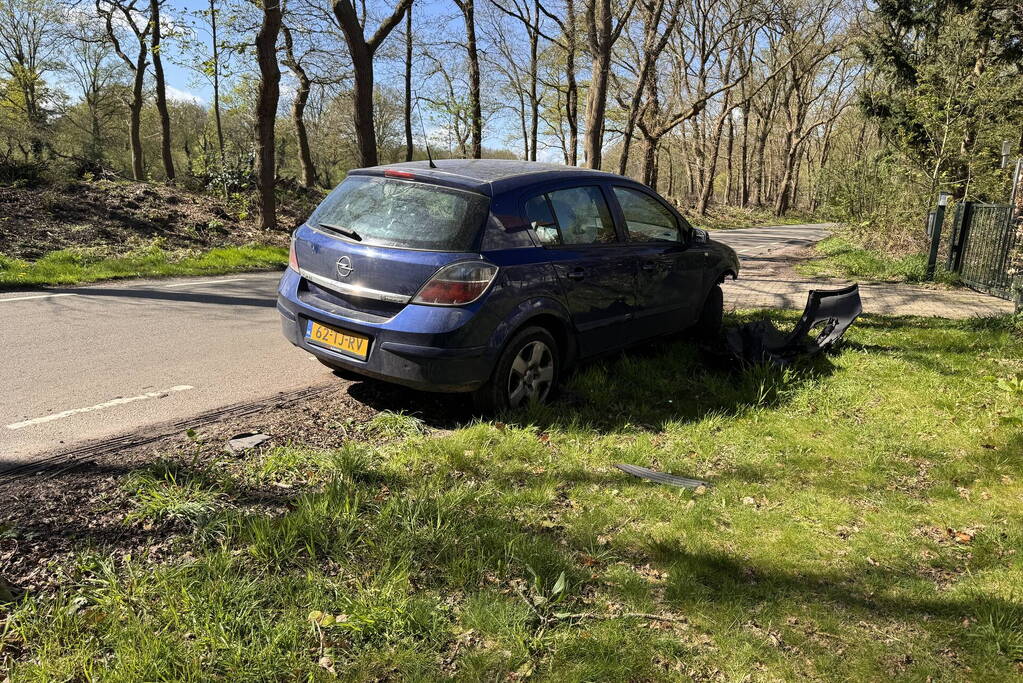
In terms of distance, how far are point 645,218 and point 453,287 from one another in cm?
236

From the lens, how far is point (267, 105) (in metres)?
13.7

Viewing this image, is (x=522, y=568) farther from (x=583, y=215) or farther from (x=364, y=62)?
(x=364, y=62)

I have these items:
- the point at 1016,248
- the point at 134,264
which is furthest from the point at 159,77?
the point at 1016,248

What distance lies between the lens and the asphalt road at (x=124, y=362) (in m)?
4.15

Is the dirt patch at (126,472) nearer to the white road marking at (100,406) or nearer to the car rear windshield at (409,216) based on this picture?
the white road marking at (100,406)

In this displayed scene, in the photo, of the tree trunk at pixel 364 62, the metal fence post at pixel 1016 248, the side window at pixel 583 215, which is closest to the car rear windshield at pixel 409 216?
the side window at pixel 583 215

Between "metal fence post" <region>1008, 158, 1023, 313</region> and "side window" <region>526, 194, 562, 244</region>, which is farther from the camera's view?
"metal fence post" <region>1008, 158, 1023, 313</region>

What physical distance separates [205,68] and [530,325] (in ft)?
35.9

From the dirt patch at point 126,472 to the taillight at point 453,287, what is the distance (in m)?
0.90

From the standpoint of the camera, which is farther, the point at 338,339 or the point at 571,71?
the point at 571,71

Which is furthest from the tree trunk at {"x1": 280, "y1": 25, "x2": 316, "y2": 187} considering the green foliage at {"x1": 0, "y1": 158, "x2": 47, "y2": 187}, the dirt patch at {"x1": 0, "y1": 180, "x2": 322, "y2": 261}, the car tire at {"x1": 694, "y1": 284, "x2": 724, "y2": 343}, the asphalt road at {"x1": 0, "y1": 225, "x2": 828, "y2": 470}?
the car tire at {"x1": 694, "y1": 284, "x2": 724, "y2": 343}

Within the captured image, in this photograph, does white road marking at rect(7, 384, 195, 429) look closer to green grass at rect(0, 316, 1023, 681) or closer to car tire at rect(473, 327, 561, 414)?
green grass at rect(0, 316, 1023, 681)

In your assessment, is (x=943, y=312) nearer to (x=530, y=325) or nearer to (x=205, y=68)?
(x=530, y=325)

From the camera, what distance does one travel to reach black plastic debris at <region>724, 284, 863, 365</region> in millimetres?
5820
